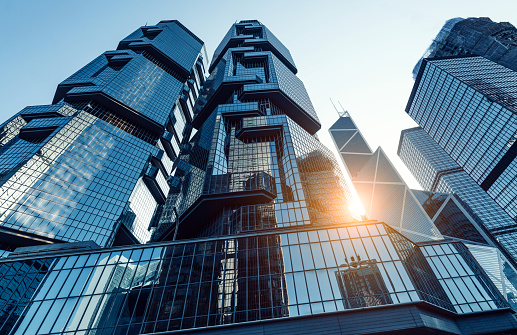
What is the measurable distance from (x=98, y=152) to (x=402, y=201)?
115919mm

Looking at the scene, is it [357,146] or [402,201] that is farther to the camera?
[357,146]

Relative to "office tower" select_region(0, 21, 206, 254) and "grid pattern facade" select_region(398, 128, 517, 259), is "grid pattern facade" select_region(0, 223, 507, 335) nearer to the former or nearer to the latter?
"office tower" select_region(0, 21, 206, 254)

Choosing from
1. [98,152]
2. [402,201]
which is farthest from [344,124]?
[98,152]

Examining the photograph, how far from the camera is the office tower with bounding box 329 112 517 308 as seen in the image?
101 m

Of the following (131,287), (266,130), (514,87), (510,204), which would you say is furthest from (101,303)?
(514,87)

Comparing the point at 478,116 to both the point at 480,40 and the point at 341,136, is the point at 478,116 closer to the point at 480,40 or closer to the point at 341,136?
the point at 480,40

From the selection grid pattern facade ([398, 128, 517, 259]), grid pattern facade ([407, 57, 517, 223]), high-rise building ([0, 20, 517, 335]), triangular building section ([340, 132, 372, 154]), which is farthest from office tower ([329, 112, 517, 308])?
high-rise building ([0, 20, 517, 335])

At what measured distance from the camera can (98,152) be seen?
287 feet

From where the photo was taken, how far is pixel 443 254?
3916 cm

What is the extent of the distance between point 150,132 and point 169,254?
3651 inches

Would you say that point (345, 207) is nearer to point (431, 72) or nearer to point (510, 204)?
point (510, 204)

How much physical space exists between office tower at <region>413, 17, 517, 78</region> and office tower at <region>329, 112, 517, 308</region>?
2383 inches

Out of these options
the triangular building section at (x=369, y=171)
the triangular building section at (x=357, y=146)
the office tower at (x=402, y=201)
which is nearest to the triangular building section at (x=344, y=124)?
the office tower at (x=402, y=201)

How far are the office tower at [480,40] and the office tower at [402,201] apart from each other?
199ft
